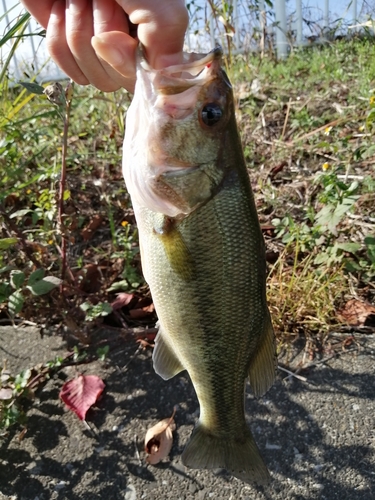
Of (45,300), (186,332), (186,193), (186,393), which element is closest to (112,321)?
(45,300)

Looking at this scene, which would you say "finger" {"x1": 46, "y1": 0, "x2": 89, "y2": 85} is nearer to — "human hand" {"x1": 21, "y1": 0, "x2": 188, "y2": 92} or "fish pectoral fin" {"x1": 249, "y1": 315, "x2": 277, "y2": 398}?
"human hand" {"x1": 21, "y1": 0, "x2": 188, "y2": 92}

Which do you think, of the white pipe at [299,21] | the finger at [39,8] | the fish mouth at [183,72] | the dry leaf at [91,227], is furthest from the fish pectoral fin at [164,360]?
the white pipe at [299,21]

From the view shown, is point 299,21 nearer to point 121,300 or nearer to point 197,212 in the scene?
point 121,300

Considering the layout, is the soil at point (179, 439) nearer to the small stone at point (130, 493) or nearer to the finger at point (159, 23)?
the small stone at point (130, 493)

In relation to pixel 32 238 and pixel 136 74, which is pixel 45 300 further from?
pixel 136 74

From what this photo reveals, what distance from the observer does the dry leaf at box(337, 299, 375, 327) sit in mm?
2434

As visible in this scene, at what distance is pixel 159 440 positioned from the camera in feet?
6.63

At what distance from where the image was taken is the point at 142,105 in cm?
136

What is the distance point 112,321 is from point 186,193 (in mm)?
1447

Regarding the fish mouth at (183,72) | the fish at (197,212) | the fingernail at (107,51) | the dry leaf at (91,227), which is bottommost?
the dry leaf at (91,227)

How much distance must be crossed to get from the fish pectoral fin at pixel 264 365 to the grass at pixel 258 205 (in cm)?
91

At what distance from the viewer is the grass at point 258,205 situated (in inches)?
96.6

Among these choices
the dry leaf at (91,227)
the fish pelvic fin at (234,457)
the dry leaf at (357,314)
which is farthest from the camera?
the dry leaf at (91,227)

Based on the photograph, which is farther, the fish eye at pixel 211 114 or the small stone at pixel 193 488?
the small stone at pixel 193 488
